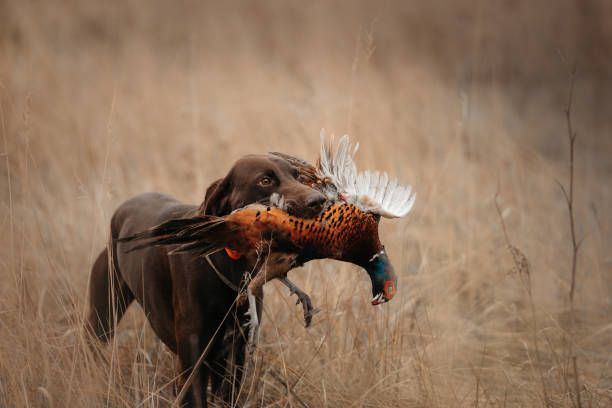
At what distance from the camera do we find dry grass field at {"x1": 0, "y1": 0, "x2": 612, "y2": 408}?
3.05 meters

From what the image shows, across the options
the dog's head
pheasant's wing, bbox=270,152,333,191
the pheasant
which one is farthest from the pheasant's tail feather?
pheasant's wing, bbox=270,152,333,191

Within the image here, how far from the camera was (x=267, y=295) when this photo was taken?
4117mm

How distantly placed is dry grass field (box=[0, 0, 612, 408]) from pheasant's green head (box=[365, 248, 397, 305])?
51 centimetres

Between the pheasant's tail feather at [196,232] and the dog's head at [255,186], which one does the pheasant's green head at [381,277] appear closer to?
the dog's head at [255,186]

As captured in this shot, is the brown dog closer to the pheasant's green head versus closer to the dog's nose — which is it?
the dog's nose

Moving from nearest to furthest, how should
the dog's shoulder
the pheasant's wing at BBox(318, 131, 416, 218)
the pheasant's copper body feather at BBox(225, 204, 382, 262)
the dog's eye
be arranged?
the pheasant's copper body feather at BBox(225, 204, 382, 262) < the pheasant's wing at BBox(318, 131, 416, 218) < the dog's eye < the dog's shoulder

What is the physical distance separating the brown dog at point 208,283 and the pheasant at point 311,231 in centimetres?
7

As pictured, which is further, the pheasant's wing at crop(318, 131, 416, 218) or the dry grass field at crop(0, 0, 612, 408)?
the dry grass field at crop(0, 0, 612, 408)

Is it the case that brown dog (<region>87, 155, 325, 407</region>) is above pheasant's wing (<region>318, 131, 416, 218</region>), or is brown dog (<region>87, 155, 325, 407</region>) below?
below

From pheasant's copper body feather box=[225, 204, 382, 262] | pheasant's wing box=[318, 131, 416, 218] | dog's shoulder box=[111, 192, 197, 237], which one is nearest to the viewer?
pheasant's copper body feather box=[225, 204, 382, 262]

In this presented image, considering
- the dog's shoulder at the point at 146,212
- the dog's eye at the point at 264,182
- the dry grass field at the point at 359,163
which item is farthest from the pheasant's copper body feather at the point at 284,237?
the dry grass field at the point at 359,163

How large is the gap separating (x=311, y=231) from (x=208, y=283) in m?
0.55

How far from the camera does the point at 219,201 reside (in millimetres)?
2658

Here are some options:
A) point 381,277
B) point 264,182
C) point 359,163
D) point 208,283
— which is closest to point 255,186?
point 264,182
